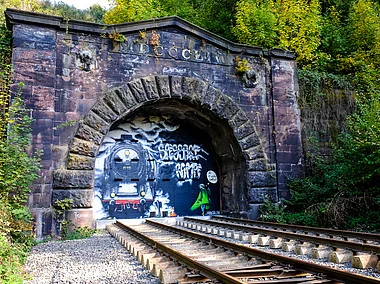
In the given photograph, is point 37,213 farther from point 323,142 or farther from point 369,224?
point 323,142

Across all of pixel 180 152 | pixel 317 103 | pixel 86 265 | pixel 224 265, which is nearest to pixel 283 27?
pixel 317 103

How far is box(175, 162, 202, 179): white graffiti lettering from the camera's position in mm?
13523

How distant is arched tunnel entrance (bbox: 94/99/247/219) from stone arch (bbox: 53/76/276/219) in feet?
0.33

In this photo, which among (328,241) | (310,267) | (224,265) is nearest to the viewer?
(310,267)

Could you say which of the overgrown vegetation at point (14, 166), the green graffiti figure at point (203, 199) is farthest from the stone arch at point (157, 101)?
the overgrown vegetation at point (14, 166)

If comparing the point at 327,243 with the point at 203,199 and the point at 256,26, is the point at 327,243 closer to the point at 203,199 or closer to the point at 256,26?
the point at 203,199

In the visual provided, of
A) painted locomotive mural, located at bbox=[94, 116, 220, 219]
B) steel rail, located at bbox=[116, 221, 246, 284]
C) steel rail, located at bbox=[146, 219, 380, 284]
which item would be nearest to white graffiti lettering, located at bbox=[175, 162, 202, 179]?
painted locomotive mural, located at bbox=[94, 116, 220, 219]

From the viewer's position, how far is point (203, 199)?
13.7 m

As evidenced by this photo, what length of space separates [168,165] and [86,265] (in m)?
8.00

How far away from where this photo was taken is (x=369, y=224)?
8922mm

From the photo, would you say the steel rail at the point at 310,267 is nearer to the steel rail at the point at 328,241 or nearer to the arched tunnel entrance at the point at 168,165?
the steel rail at the point at 328,241

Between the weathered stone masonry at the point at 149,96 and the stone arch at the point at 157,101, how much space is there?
28 millimetres

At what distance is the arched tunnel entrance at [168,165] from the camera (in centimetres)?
1248

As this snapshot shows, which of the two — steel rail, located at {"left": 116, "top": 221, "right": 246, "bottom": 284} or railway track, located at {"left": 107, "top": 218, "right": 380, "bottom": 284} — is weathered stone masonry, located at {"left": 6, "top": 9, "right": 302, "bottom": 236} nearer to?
railway track, located at {"left": 107, "top": 218, "right": 380, "bottom": 284}
